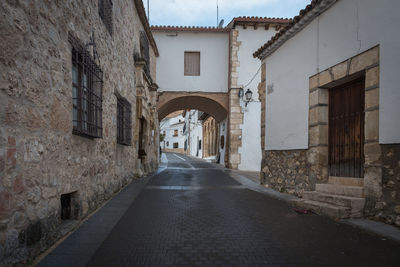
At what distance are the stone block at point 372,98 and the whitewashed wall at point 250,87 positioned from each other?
10.2 metres

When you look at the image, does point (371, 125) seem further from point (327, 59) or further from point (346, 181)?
point (327, 59)

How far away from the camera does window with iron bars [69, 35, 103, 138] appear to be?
3.87 meters

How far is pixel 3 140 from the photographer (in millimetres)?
2141

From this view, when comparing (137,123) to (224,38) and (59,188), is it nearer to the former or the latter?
(59,188)

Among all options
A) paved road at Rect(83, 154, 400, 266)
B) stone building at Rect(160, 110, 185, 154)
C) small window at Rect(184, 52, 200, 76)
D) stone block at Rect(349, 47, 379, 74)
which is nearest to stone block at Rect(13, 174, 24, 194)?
paved road at Rect(83, 154, 400, 266)

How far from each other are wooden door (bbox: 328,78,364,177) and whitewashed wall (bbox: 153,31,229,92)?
9708mm

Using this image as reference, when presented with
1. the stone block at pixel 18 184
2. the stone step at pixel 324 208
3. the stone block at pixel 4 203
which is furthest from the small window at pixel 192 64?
the stone block at pixel 4 203

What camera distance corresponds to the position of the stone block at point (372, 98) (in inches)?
165

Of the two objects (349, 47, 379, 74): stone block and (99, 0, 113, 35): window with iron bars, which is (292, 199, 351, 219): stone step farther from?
(99, 0, 113, 35): window with iron bars

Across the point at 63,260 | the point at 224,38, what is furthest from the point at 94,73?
the point at 224,38

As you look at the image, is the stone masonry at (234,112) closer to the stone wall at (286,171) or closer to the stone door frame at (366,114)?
the stone wall at (286,171)

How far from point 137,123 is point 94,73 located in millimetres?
4478

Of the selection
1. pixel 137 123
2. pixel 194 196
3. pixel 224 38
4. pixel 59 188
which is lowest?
pixel 194 196

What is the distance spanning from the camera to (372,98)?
4.26 m
